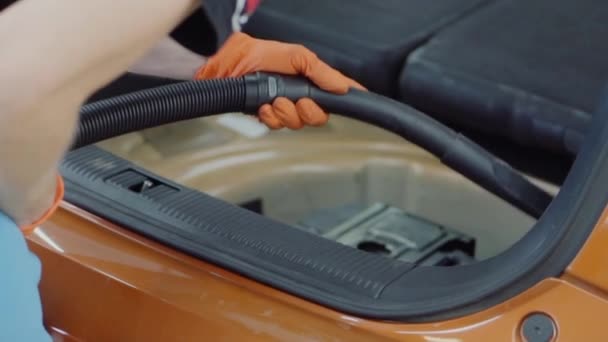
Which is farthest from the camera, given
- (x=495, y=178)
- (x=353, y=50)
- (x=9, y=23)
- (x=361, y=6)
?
(x=361, y=6)

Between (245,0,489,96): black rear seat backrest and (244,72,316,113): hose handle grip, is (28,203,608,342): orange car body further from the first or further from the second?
(245,0,489,96): black rear seat backrest

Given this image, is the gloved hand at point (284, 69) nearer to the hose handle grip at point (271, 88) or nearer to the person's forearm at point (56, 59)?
the hose handle grip at point (271, 88)

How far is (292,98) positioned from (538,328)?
40 cm

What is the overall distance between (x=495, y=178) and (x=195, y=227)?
0.33 m

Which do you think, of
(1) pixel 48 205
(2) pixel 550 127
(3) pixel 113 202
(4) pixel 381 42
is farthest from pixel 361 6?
(1) pixel 48 205

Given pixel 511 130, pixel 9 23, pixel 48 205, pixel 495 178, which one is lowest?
pixel 511 130

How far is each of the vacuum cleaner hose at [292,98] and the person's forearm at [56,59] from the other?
0.30 m

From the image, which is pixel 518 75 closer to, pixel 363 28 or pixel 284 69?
pixel 363 28

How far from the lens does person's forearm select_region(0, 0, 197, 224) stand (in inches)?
24.6

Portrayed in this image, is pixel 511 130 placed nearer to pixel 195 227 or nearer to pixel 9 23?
pixel 195 227

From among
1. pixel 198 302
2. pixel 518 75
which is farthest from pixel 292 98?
pixel 518 75

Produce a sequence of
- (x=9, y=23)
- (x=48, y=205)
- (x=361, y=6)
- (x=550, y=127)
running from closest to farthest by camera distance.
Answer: (x=9, y=23) < (x=48, y=205) < (x=550, y=127) < (x=361, y=6)

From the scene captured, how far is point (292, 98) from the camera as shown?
108 cm

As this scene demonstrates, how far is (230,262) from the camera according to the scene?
0.91m
